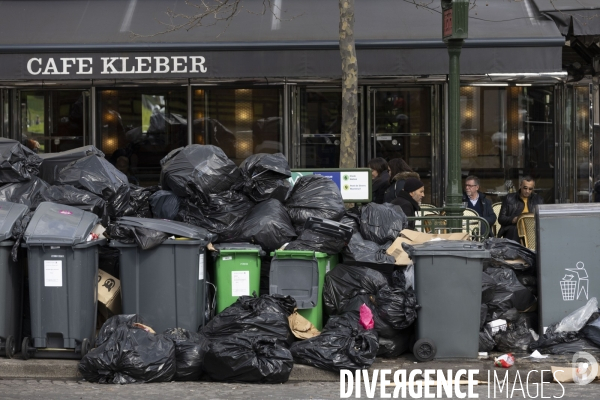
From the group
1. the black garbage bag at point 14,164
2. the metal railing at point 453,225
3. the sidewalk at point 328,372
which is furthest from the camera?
the metal railing at point 453,225

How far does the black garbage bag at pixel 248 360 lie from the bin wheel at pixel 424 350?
3.64ft

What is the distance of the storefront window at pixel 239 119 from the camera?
14383mm

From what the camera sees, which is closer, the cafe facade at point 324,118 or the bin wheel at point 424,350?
the bin wheel at point 424,350

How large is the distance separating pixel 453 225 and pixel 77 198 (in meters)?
3.86

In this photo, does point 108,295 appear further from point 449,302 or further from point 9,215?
point 449,302

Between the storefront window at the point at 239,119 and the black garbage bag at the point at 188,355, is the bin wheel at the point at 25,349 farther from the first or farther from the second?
the storefront window at the point at 239,119

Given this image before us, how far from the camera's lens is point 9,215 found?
790cm

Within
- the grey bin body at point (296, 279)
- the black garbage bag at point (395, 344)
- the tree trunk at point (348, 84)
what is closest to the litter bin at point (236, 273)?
the grey bin body at point (296, 279)

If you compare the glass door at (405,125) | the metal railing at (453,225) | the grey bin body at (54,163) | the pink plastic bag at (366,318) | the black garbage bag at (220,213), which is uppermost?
the glass door at (405,125)

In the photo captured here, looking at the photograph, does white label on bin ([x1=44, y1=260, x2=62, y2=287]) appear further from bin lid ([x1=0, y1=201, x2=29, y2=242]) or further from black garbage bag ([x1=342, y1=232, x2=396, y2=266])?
black garbage bag ([x1=342, y1=232, x2=396, y2=266])

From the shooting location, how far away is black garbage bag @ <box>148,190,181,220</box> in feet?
29.8

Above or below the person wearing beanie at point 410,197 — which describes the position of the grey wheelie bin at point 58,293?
below

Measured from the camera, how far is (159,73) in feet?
38.1

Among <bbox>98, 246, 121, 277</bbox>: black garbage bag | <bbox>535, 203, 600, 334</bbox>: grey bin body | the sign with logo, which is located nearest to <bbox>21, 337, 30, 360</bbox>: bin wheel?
<bbox>98, 246, 121, 277</bbox>: black garbage bag
